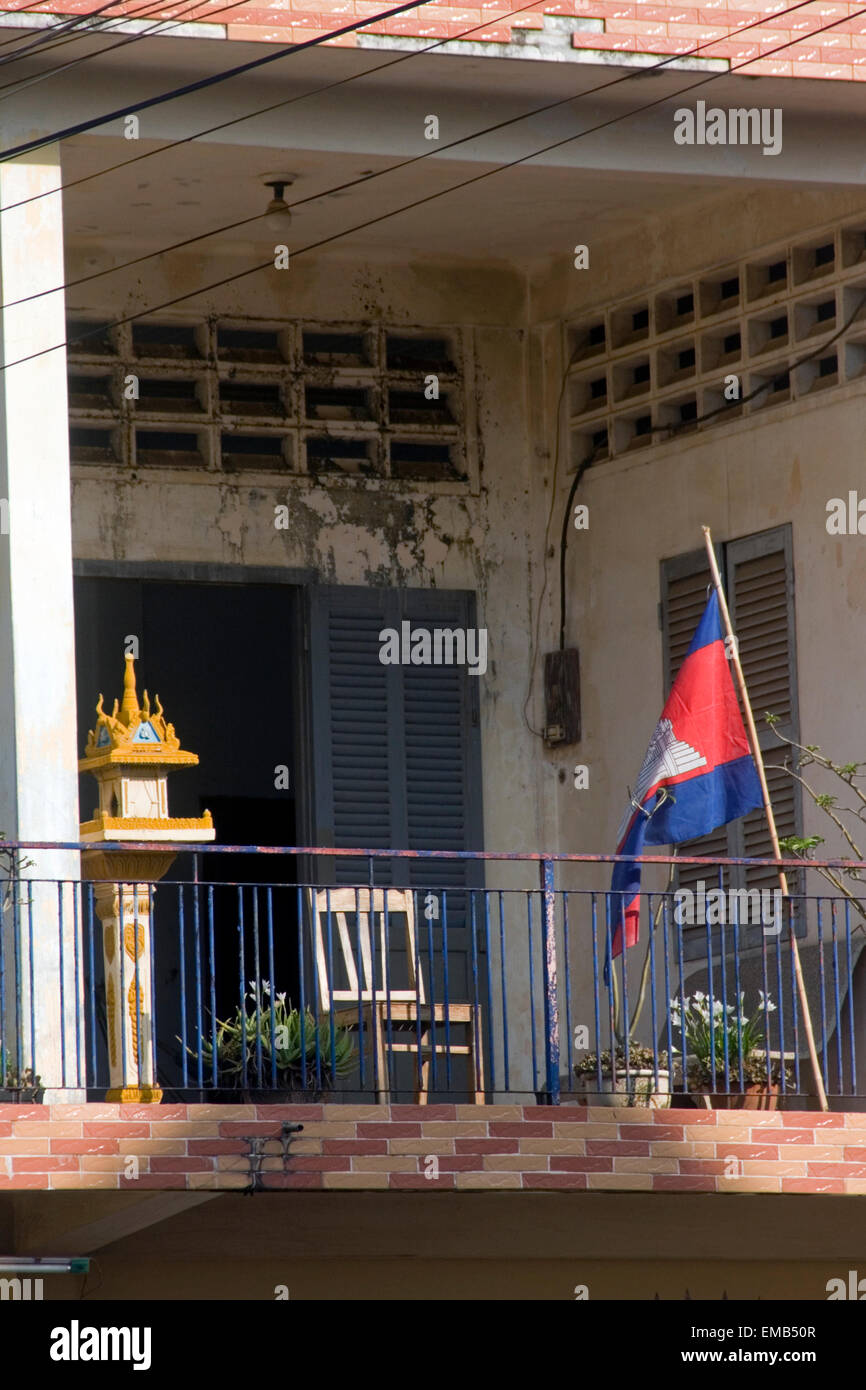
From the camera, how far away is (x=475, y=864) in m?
13.5

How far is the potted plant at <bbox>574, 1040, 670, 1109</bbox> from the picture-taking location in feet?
34.4

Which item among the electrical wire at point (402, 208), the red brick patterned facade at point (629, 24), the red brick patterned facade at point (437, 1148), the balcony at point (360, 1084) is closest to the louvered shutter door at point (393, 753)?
the balcony at point (360, 1084)

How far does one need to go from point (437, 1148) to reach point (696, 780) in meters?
1.98

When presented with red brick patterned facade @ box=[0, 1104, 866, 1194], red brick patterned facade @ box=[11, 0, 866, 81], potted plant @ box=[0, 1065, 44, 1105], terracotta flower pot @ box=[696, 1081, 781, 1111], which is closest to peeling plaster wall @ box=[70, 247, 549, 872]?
red brick patterned facade @ box=[11, 0, 866, 81]

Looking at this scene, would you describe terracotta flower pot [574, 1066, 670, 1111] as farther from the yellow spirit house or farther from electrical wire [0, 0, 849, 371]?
electrical wire [0, 0, 849, 371]

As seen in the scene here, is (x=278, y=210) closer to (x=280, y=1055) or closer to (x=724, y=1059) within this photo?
(x=280, y=1055)

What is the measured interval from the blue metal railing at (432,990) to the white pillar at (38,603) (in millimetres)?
31

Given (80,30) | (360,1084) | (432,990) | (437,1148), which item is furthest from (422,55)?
A: (437,1148)

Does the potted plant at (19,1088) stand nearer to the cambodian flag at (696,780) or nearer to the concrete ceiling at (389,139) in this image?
the cambodian flag at (696,780)

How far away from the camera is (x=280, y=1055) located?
1034cm

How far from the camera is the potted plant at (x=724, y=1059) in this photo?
10695 millimetres

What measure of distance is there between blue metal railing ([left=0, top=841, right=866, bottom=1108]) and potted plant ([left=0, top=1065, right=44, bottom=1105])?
2 cm

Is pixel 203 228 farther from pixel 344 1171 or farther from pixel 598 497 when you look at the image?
pixel 344 1171
